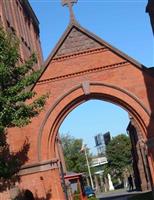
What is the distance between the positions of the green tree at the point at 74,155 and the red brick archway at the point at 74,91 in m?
54.0

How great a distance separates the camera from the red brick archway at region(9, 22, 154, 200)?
2562 centimetres

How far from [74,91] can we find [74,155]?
218ft

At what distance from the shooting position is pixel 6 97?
671 inches

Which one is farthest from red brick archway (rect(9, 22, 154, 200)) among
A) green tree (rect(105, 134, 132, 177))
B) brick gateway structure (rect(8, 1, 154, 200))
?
green tree (rect(105, 134, 132, 177))

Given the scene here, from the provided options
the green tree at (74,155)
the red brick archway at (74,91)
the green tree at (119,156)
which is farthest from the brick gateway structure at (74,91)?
the green tree at (119,156)

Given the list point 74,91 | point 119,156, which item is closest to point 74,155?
point 119,156

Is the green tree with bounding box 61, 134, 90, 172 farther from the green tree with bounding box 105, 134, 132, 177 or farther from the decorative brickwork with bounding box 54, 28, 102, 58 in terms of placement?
the decorative brickwork with bounding box 54, 28, 102, 58

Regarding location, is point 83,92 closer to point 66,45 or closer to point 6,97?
point 66,45

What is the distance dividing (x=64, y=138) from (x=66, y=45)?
78.1 metres

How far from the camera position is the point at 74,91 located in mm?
26297

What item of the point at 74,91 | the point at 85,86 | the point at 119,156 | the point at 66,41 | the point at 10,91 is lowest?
the point at 10,91

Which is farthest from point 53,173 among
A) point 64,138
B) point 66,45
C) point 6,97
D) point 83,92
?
point 64,138

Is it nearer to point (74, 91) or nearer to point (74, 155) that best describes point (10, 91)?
point (74, 91)

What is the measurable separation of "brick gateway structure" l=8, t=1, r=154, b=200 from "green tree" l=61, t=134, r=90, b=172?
177 ft
